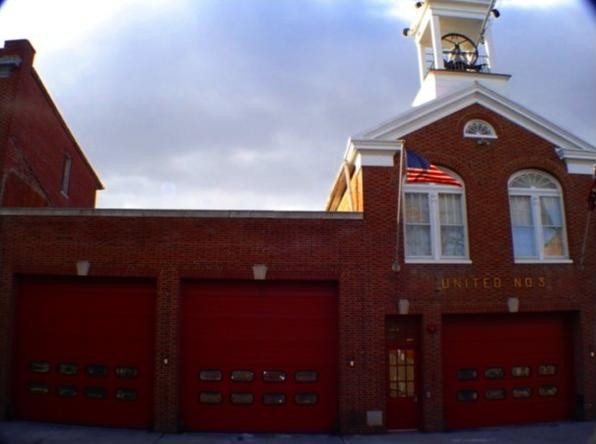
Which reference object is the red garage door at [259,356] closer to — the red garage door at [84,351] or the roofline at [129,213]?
the red garage door at [84,351]

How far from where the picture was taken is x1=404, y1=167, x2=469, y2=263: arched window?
13.4m

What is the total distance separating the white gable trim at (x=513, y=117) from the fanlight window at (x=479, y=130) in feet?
1.61

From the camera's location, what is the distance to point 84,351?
1261 centimetres

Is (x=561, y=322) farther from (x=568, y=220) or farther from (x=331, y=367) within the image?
(x=331, y=367)

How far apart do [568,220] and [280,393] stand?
9479mm

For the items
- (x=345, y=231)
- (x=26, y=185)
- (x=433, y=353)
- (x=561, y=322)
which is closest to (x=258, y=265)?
(x=345, y=231)

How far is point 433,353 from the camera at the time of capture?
12.7 metres

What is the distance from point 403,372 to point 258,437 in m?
4.07

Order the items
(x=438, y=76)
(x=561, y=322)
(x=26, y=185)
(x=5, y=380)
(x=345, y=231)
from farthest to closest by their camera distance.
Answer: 1. (x=438, y=76)
2. (x=26, y=185)
3. (x=561, y=322)
4. (x=345, y=231)
5. (x=5, y=380)

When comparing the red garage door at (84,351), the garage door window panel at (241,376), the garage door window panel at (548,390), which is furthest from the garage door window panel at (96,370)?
the garage door window panel at (548,390)

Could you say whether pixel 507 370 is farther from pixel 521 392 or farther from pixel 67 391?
pixel 67 391

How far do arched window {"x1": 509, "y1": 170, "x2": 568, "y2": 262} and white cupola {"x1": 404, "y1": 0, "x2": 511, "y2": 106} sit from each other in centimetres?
361

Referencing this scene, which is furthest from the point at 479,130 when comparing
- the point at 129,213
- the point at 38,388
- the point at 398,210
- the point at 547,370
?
the point at 38,388

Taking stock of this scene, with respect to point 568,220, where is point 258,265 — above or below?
below
